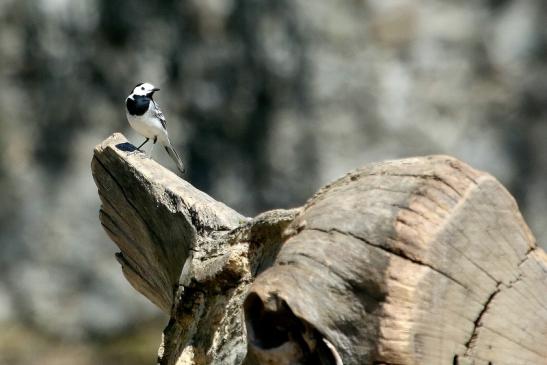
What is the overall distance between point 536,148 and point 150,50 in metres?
2.64

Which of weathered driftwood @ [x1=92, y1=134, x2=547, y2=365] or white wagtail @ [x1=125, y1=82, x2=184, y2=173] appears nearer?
weathered driftwood @ [x1=92, y1=134, x2=547, y2=365]

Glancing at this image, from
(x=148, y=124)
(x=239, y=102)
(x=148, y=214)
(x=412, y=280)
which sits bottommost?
(x=412, y=280)

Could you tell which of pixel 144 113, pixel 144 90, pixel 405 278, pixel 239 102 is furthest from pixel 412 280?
pixel 239 102

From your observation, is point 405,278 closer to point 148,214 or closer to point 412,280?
point 412,280

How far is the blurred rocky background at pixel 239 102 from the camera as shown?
7547mm

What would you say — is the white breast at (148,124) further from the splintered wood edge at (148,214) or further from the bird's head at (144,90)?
the splintered wood edge at (148,214)

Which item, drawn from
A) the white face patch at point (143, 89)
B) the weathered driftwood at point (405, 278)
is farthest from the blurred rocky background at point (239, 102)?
the weathered driftwood at point (405, 278)

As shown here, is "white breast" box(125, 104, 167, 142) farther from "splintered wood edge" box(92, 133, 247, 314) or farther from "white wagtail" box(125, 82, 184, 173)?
"splintered wood edge" box(92, 133, 247, 314)

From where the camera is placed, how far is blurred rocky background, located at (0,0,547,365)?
24.8 ft

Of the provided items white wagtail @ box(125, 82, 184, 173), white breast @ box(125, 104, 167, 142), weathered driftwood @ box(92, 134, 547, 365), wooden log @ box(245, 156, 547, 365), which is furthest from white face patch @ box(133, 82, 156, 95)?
wooden log @ box(245, 156, 547, 365)

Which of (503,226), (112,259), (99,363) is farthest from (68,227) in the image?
(503,226)

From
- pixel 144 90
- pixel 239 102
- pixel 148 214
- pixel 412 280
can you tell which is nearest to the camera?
pixel 412 280

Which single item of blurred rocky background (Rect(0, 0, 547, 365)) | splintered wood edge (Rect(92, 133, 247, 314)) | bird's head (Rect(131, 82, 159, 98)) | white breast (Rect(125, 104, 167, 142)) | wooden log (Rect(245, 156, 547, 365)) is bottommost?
wooden log (Rect(245, 156, 547, 365))

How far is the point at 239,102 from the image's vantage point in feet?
25.0
